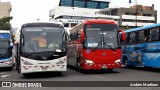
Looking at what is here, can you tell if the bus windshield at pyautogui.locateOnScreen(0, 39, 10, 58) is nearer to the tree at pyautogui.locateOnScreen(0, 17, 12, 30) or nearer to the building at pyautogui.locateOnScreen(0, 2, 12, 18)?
the tree at pyautogui.locateOnScreen(0, 17, 12, 30)

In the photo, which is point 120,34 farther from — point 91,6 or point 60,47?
point 91,6

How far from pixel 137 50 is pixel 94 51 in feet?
17.3

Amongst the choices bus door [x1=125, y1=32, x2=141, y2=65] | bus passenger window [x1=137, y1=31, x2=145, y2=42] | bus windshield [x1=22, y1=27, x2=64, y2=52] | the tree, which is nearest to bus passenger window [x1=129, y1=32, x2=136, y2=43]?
bus door [x1=125, y1=32, x2=141, y2=65]

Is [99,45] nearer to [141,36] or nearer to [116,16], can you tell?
[141,36]

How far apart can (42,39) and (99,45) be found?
12.5 ft

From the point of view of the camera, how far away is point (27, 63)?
18391mm

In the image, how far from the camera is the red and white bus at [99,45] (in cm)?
2083

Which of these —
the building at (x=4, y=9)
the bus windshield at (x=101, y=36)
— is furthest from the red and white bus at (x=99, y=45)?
the building at (x=4, y=9)

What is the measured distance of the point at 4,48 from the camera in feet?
90.4

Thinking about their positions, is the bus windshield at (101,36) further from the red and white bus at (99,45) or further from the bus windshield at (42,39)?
the bus windshield at (42,39)

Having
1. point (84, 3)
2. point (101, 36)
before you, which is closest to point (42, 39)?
point (101, 36)

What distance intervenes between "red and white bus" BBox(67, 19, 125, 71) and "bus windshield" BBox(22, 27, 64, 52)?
1838 mm

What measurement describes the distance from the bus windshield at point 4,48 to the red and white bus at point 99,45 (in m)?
8.07

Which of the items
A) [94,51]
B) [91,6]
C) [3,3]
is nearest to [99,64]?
[94,51]
